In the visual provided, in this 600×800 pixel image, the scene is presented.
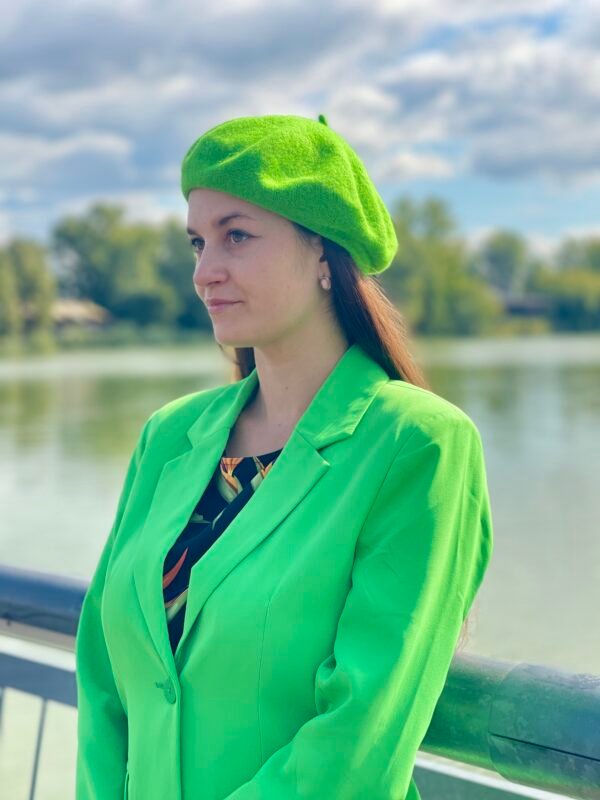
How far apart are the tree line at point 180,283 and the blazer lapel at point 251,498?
67178 millimetres

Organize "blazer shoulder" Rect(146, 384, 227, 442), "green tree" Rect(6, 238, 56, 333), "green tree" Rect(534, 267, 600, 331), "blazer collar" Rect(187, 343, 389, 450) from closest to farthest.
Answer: "blazer collar" Rect(187, 343, 389, 450)
"blazer shoulder" Rect(146, 384, 227, 442)
"green tree" Rect(6, 238, 56, 333)
"green tree" Rect(534, 267, 600, 331)

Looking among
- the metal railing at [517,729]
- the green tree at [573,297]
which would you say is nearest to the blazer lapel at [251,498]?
the metal railing at [517,729]

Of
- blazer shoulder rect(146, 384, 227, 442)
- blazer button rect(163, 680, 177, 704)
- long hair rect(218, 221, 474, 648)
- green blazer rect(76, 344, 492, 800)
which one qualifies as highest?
long hair rect(218, 221, 474, 648)

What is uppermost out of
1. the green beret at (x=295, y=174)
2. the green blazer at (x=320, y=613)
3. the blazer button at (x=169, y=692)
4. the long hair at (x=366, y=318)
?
the green beret at (x=295, y=174)

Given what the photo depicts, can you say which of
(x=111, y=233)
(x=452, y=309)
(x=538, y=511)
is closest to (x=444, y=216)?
(x=452, y=309)

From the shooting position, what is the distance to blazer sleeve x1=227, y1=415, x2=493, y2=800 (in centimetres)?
A: 139

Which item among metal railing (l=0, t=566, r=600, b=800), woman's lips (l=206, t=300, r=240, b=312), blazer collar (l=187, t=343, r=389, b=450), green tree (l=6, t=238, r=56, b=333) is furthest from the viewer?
green tree (l=6, t=238, r=56, b=333)

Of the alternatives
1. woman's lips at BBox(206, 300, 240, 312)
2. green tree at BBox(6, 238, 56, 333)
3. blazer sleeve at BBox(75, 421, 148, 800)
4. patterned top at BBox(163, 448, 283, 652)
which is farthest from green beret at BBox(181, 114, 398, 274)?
green tree at BBox(6, 238, 56, 333)

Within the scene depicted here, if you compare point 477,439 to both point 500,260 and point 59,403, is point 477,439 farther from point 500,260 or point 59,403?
point 500,260

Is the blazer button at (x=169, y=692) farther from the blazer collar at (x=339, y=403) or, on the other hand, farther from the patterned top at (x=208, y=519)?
the blazer collar at (x=339, y=403)

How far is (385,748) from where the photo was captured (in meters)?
1.41

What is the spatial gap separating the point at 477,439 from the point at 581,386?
2543 cm

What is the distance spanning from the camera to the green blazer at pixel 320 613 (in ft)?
4.62

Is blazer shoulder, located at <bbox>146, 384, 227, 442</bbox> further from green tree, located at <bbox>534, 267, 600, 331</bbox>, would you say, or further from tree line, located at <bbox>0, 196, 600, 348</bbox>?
green tree, located at <bbox>534, 267, 600, 331</bbox>
